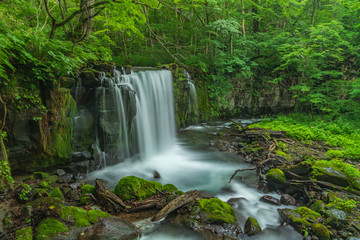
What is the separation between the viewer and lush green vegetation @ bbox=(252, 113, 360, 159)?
8.40m

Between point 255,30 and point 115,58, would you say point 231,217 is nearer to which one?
point 115,58

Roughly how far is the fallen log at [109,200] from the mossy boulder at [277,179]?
428 cm

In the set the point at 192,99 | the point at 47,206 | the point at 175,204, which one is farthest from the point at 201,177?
the point at 192,99

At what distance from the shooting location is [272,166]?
23.1 ft

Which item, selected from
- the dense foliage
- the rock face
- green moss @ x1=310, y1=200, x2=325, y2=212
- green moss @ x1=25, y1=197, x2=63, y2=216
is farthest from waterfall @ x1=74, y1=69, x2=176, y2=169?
green moss @ x1=310, y1=200, x2=325, y2=212

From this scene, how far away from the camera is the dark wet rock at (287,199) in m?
5.19

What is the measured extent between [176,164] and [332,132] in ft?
30.8

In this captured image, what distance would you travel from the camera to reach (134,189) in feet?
16.0

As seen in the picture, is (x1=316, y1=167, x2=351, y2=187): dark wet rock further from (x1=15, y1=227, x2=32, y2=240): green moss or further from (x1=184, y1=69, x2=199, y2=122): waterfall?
(x1=184, y1=69, x2=199, y2=122): waterfall

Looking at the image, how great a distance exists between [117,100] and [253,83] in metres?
13.6

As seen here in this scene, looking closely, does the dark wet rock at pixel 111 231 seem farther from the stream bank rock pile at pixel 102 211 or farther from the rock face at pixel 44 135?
the rock face at pixel 44 135

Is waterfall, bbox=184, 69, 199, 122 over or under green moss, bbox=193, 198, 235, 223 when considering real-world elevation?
over

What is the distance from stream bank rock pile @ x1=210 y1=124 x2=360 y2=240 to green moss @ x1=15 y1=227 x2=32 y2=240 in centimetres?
500

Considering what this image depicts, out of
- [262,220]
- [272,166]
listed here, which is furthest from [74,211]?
[272,166]
